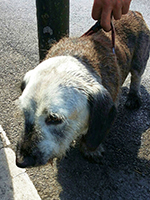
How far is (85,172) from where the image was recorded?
9.69 ft

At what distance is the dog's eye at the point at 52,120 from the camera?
79.6 inches

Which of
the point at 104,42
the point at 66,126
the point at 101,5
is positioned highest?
the point at 101,5

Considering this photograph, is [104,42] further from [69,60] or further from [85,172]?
[85,172]

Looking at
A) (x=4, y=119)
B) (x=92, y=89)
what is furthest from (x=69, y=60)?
(x=4, y=119)

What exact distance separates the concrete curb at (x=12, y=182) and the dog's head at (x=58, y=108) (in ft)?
2.31

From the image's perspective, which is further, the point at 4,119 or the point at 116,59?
the point at 4,119

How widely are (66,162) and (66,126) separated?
110 cm

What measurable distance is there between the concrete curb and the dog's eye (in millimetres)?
1103

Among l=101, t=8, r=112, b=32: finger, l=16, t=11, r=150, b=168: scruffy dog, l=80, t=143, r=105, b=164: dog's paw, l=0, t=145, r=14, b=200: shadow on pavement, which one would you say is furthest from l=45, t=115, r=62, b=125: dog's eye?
l=101, t=8, r=112, b=32: finger

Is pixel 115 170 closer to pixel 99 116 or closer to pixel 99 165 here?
pixel 99 165

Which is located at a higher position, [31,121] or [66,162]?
[31,121]

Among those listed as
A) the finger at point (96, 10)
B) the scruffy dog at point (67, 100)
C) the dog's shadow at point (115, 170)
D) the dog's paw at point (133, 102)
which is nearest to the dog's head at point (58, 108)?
the scruffy dog at point (67, 100)

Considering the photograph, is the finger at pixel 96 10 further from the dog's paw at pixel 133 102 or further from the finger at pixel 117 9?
the dog's paw at pixel 133 102

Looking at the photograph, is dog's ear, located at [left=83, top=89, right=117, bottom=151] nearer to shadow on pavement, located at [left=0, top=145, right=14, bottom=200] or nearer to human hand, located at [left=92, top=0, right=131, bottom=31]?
human hand, located at [left=92, top=0, right=131, bottom=31]
